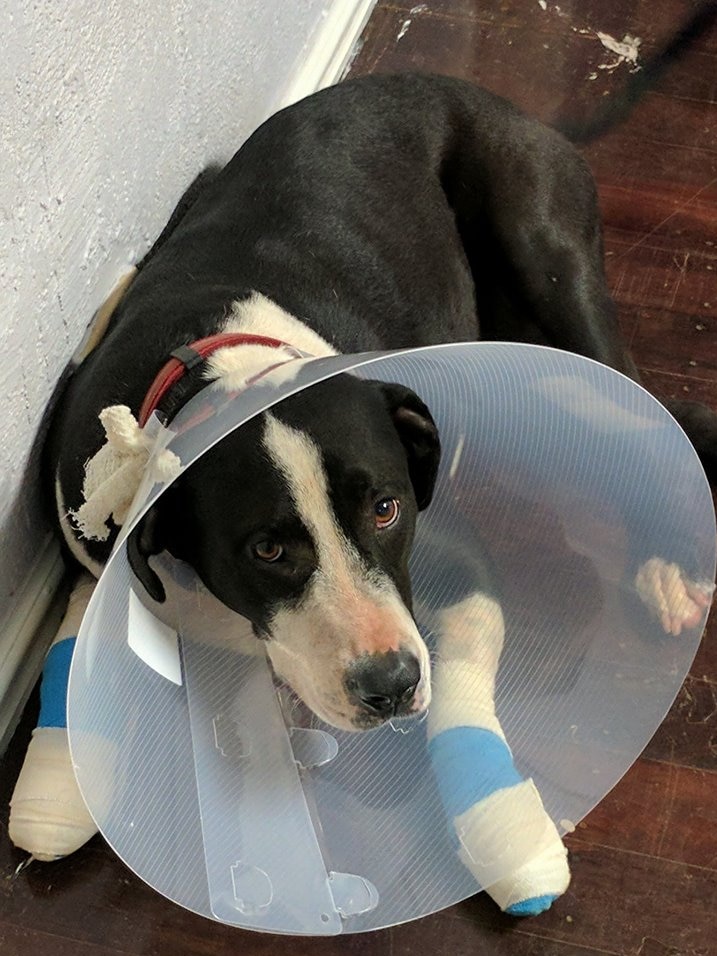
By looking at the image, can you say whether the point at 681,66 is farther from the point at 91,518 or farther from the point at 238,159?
the point at 91,518

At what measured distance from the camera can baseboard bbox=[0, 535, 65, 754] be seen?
65.0 inches

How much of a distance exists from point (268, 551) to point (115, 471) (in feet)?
0.61

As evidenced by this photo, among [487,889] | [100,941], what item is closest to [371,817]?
[487,889]

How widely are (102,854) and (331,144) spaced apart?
102cm

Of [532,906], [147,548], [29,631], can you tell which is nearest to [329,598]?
[147,548]

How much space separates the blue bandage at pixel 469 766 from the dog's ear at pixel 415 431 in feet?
0.90

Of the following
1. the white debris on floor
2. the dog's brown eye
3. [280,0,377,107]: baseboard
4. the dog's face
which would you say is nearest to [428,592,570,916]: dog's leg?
the dog's face

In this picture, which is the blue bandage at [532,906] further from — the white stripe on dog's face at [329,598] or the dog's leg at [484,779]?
the white stripe on dog's face at [329,598]

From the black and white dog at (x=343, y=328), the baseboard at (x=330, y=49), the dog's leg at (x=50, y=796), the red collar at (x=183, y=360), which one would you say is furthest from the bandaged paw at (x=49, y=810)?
the baseboard at (x=330, y=49)

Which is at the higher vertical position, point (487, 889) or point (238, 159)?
point (238, 159)

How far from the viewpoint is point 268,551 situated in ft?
4.11

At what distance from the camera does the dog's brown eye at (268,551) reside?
1246mm

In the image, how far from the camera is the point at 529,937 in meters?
1.44

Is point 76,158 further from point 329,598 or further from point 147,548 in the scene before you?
point 329,598
